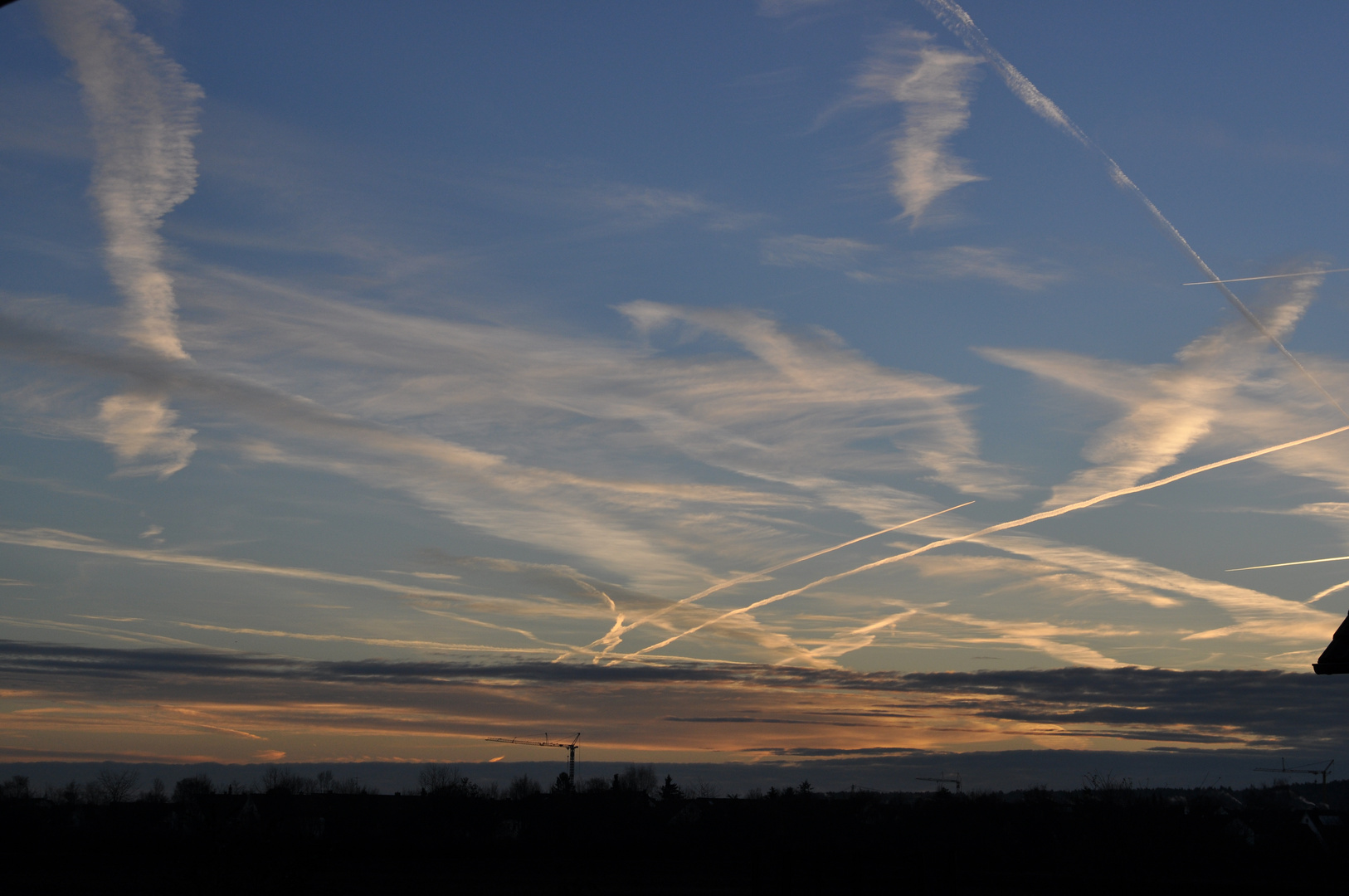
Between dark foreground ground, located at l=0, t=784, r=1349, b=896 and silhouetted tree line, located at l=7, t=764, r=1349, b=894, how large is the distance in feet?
0.54

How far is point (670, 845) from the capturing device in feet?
309

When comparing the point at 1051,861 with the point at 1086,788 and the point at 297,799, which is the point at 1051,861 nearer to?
the point at 1086,788

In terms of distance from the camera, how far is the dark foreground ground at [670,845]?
22.3m

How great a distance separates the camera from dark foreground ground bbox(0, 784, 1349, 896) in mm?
22281

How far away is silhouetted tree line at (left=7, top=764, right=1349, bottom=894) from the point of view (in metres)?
24.7

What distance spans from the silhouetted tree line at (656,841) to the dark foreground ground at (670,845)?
164 mm

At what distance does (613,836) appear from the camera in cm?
9994

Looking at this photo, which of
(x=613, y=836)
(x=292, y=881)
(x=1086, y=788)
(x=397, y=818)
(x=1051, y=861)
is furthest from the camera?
(x=397, y=818)

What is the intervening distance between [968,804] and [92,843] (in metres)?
79.2

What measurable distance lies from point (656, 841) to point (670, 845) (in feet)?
8.17

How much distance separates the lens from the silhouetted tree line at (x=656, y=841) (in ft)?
80.9

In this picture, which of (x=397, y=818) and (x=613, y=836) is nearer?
(x=613, y=836)

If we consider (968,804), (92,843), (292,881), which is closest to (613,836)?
(968,804)

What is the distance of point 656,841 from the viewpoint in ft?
316
